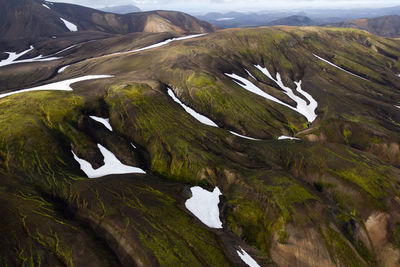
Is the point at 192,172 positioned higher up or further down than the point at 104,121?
further down

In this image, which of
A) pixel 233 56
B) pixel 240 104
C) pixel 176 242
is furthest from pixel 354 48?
pixel 176 242

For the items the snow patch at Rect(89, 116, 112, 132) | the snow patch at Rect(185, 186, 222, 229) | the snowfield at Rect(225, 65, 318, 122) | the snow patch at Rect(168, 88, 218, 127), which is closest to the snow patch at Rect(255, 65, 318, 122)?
the snowfield at Rect(225, 65, 318, 122)

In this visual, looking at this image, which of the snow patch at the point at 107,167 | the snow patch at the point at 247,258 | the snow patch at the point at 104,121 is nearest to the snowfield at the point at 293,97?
the snow patch at the point at 104,121

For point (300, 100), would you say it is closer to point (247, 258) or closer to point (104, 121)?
point (247, 258)

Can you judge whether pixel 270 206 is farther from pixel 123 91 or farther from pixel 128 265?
pixel 123 91

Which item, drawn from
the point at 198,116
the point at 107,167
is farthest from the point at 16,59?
the point at 107,167

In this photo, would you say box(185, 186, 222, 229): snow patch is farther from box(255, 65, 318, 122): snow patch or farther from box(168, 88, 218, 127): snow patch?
box(255, 65, 318, 122): snow patch
